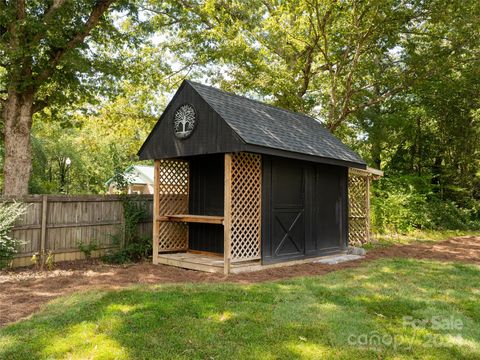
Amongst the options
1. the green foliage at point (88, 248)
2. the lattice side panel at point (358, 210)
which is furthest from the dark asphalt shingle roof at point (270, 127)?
the green foliage at point (88, 248)

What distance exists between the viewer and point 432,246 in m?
12.2

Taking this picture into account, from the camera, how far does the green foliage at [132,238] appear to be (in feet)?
29.3

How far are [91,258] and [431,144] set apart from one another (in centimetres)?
1762

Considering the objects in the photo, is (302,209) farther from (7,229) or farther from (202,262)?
(7,229)

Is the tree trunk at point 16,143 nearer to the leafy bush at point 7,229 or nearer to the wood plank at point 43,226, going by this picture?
the wood plank at point 43,226

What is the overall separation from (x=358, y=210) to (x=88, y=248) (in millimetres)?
8034

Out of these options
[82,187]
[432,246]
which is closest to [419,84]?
[432,246]

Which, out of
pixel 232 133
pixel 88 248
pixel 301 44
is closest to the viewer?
pixel 232 133

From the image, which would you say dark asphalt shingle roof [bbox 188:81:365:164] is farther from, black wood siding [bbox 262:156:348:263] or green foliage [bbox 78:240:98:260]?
green foliage [bbox 78:240:98:260]

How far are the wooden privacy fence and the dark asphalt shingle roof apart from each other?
3131 millimetres

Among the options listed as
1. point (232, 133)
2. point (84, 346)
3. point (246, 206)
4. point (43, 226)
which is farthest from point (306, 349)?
point (43, 226)

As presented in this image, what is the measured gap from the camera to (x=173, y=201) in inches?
364

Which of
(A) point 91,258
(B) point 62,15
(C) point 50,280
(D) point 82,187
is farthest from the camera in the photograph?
(D) point 82,187

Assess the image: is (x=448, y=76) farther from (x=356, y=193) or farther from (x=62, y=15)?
(x=62, y=15)
